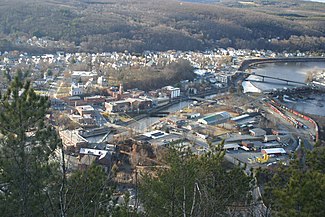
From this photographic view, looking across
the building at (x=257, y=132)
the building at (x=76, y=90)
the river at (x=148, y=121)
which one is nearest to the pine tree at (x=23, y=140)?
the river at (x=148, y=121)

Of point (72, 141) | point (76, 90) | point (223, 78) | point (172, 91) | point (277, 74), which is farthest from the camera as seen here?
point (277, 74)

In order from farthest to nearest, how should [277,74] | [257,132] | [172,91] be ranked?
[277,74] → [172,91] → [257,132]

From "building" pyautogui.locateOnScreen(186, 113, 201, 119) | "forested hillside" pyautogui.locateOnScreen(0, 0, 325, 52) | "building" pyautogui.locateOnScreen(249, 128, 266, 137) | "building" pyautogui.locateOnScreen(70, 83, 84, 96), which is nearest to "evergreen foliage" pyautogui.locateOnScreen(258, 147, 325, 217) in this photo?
"building" pyautogui.locateOnScreen(249, 128, 266, 137)

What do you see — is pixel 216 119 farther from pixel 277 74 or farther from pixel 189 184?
pixel 277 74

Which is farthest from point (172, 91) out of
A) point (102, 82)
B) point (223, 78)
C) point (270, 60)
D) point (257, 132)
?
point (270, 60)

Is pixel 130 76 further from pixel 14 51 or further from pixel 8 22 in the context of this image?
pixel 8 22

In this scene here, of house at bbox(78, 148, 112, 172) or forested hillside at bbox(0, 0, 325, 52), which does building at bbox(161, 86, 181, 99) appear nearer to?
house at bbox(78, 148, 112, 172)

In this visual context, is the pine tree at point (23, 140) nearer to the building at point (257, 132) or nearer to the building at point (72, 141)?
the building at point (72, 141)

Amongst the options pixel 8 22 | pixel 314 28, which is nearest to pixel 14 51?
pixel 8 22
